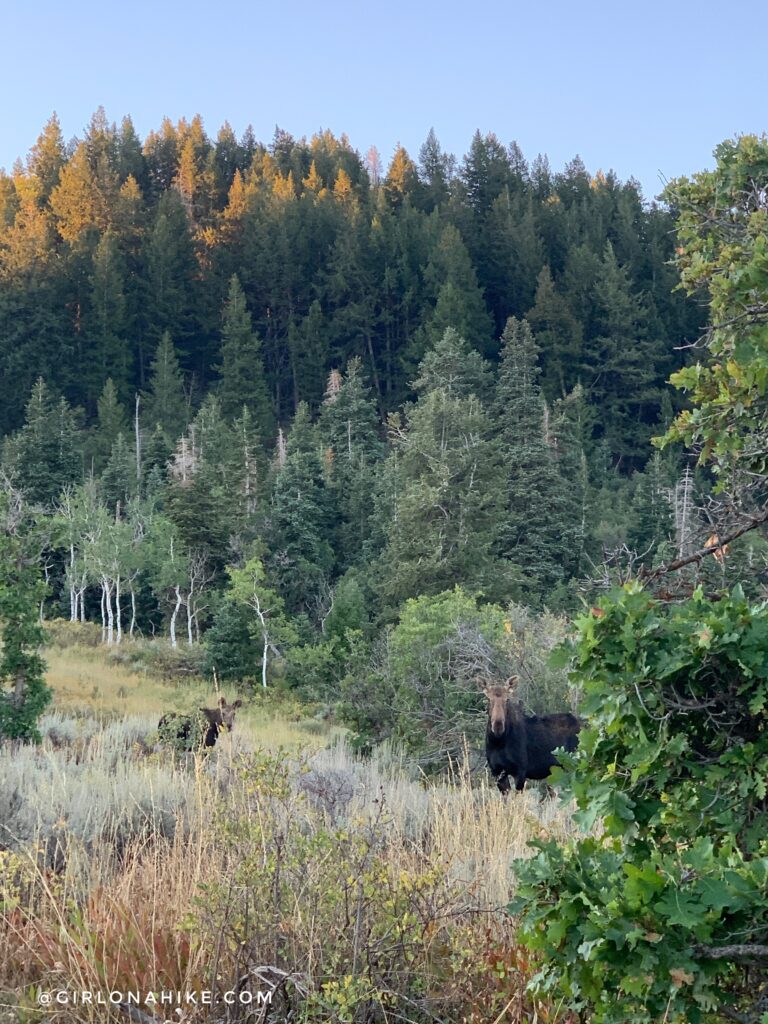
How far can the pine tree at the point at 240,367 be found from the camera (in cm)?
7719

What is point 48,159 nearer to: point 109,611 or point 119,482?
point 119,482

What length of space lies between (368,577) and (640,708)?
136 feet

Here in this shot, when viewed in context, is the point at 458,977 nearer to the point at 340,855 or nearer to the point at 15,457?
the point at 340,855

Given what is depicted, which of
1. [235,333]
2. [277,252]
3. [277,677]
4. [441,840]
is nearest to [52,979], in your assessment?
[441,840]

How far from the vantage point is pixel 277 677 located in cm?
3522

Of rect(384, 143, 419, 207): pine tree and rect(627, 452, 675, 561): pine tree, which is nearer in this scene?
rect(627, 452, 675, 561): pine tree

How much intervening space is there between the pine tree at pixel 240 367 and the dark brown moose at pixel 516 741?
63274 millimetres

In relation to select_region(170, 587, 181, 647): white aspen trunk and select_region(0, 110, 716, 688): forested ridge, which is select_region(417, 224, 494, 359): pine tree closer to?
select_region(0, 110, 716, 688): forested ridge

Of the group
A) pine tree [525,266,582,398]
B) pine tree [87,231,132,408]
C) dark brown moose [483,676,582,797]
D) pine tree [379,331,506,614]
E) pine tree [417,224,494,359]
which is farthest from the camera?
pine tree [417,224,494,359]

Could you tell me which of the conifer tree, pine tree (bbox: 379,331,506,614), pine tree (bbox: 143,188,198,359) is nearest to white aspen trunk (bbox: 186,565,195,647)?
pine tree (bbox: 379,331,506,614)

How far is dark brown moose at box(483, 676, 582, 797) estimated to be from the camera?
34.2 feet

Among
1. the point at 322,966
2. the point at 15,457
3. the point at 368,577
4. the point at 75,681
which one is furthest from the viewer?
the point at 15,457

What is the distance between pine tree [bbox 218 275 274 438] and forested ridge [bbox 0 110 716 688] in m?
0.28

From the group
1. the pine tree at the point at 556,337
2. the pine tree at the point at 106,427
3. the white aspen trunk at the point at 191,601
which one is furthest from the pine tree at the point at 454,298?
the white aspen trunk at the point at 191,601
